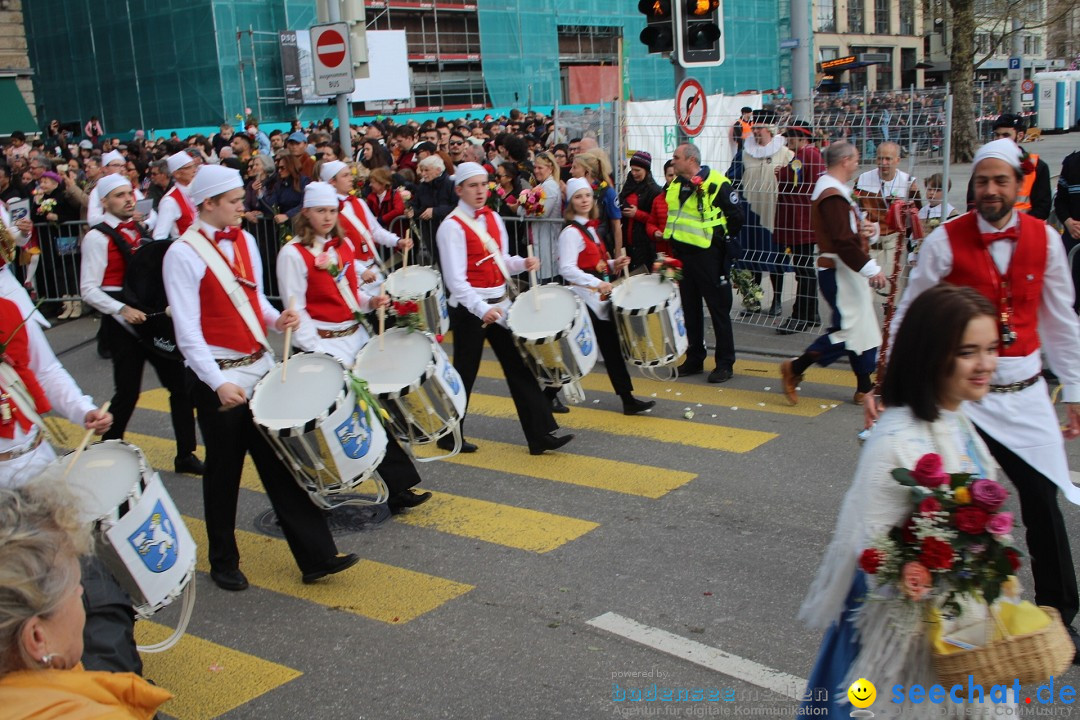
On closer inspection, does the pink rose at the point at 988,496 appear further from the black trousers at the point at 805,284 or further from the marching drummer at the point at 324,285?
the black trousers at the point at 805,284

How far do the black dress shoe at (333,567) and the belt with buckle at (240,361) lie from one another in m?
1.07

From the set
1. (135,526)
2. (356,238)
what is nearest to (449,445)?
(356,238)

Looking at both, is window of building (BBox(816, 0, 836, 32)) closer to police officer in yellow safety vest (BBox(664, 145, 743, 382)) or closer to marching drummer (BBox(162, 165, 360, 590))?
police officer in yellow safety vest (BBox(664, 145, 743, 382))

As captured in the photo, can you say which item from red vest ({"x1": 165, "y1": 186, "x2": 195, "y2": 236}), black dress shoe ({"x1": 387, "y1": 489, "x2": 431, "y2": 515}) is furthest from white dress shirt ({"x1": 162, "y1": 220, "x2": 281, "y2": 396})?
red vest ({"x1": 165, "y1": 186, "x2": 195, "y2": 236})

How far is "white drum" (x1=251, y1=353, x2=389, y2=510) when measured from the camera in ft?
17.5

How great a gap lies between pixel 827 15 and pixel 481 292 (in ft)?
198

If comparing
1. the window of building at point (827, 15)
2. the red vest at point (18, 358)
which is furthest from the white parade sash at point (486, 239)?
the window of building at point (827, 15)

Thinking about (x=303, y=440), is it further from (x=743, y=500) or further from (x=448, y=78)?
(x=448, y=78)

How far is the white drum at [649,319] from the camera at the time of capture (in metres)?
8.09

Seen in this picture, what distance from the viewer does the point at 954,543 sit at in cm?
280

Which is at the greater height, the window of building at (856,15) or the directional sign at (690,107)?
the window of building at (856,15)

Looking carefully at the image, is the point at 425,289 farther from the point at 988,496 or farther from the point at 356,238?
the point at 988,496

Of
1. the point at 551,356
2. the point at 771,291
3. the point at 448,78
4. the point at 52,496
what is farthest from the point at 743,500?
the point at 448,78

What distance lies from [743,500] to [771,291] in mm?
5937
